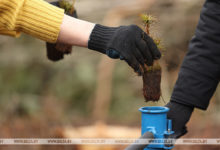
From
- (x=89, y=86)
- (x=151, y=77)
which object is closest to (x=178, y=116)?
(x=151, y=77)

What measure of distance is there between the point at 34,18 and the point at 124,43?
444 mm

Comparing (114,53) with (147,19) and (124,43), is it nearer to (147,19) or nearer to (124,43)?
(124,43)

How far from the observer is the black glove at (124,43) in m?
1.50

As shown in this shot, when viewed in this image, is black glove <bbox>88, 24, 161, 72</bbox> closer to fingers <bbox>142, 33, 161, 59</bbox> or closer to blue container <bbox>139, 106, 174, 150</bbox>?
fingers <bbox>142, 33, 161, 59</bbox>

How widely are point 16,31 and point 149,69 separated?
717 millimetres

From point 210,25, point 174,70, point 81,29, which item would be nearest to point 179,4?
point 174,70

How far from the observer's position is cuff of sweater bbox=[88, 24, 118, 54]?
1538mm

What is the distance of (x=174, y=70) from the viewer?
4.96m

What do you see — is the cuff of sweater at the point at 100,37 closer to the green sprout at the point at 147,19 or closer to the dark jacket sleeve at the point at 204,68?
the green sprout at the point at 147,19

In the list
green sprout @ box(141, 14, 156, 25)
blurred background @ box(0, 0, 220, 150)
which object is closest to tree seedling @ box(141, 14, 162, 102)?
green sprout @ box(141, 14, 156, 25)

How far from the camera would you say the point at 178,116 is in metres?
1.78

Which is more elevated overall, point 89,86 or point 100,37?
point 89,86

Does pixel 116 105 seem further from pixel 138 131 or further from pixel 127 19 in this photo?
pixel 138 131

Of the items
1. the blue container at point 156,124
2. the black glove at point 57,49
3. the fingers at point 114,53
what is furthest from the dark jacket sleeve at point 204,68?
the black glove at point 57,49
